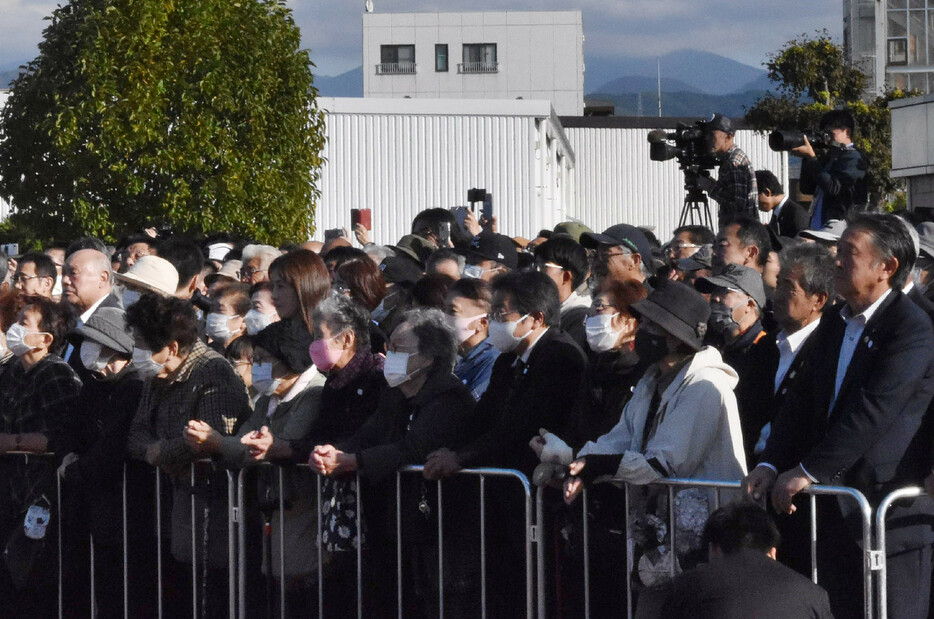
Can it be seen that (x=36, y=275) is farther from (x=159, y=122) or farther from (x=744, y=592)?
(x=159, y=122)

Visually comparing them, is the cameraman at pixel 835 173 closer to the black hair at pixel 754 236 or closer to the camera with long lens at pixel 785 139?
the camera with long lens at pixel 785 139

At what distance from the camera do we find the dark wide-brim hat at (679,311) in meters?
5.01

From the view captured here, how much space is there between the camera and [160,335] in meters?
6.16

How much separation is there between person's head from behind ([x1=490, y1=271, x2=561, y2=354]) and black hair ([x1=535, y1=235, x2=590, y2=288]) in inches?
53.8

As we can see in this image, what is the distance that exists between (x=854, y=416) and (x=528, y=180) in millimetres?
28262

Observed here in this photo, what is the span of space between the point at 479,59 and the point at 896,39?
65.6ft

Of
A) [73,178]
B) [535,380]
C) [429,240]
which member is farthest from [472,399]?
[73,178]

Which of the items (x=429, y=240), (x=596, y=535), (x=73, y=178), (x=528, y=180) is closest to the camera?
(x=596, y=535)

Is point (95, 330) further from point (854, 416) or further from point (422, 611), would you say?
point (854, 416)

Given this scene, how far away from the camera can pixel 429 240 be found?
1042 cm

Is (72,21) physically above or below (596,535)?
above

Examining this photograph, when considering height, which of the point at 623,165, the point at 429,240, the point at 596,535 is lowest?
the point at 596,535

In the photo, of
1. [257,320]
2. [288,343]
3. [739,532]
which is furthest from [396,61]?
[739,532]

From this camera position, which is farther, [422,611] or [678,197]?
[678,197]
